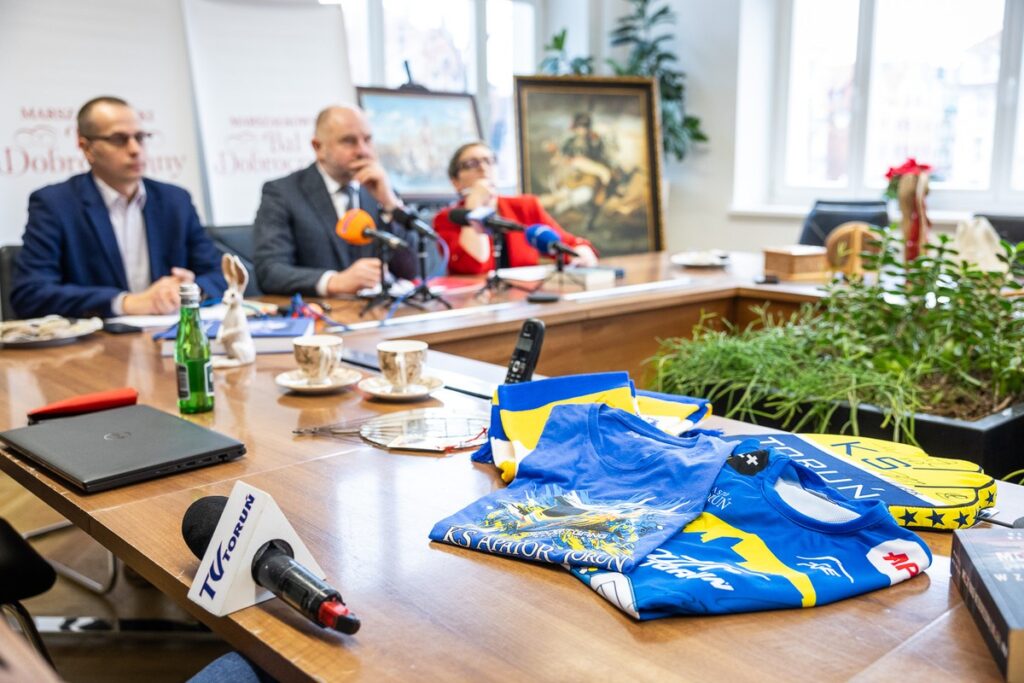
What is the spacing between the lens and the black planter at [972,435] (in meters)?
1.51

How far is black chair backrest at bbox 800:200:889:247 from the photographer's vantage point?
452cm

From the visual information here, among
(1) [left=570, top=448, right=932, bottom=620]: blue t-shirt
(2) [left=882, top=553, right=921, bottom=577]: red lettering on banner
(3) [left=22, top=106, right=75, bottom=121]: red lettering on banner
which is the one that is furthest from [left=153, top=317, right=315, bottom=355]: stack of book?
(3) [left=22, top=106, right=75, bottom=121]: red lettering on banner

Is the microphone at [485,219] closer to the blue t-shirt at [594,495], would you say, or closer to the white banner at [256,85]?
the blue t-shirt at [594,495]

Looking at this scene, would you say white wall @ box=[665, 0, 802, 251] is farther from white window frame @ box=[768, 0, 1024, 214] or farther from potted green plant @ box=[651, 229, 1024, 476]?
potted green plant @ box=[651, 229, 1024, 476]

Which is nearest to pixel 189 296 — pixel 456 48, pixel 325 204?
pixel 325 204

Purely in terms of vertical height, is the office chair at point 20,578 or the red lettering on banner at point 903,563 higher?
the red lettering on banner at point 903,563

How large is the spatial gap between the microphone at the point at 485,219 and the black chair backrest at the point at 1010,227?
2.44 meters

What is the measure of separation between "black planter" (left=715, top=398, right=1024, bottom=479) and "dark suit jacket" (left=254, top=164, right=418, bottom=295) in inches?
66.2

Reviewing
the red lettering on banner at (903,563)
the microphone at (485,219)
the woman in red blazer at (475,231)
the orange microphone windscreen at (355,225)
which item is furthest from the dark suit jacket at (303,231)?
the red lettering on banner at (903,563)

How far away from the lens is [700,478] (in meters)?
0.97

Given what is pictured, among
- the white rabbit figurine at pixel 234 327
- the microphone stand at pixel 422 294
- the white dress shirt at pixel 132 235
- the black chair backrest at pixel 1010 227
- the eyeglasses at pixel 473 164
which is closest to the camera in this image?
the white rabbit figurine at pixel 234 327

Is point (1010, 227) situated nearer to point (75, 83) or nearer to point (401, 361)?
point (401, 361)

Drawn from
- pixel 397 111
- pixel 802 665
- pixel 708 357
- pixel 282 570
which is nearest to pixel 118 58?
pixel 397 111

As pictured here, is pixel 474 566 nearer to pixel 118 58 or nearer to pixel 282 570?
pixel 282 570
